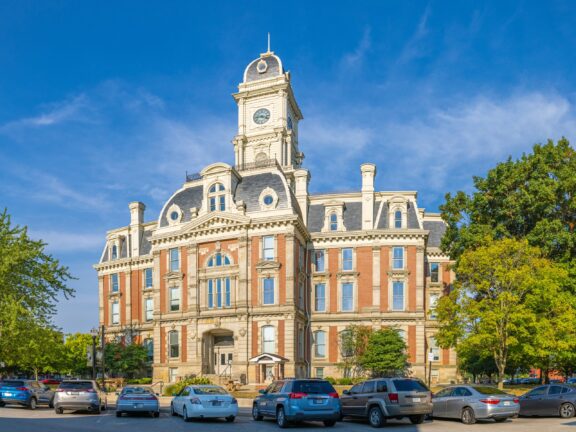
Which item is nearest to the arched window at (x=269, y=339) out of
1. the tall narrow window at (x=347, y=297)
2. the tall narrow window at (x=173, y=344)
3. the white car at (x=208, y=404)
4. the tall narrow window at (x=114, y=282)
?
the tall narrow window at (x=173, y=344)

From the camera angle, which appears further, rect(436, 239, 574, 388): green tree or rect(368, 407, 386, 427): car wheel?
rect(436, 239, 574, 388): green tree

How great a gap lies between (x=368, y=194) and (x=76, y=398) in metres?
35.8

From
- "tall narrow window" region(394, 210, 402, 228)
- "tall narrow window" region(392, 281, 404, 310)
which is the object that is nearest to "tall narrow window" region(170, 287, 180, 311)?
"tall narrow window" region(392, 281, 404, 310)

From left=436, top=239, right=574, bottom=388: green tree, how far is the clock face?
119ft

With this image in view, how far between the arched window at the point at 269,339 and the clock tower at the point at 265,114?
2256 cm

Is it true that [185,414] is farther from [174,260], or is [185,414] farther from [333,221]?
[333,221]

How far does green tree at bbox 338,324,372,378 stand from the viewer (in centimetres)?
5250

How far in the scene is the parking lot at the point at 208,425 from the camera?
2086 centimetres

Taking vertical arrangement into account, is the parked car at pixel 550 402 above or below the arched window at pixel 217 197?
below

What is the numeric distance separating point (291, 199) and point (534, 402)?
28834 millimetres

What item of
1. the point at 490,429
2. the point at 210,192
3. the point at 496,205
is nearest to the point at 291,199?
the point at 210,192

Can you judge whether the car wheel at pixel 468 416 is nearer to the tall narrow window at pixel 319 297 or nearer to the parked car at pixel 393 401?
the parked car at pixel 393 401

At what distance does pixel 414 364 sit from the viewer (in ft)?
177

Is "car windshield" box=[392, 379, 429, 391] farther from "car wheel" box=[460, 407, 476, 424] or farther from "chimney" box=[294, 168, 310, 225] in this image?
"chimney" box=[294, 168, 310, 225]
